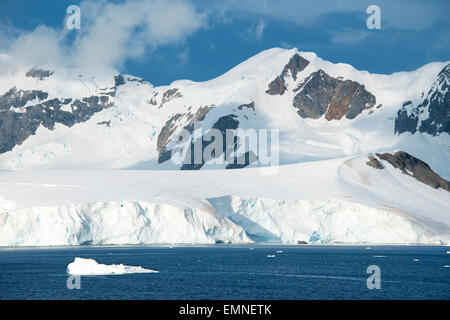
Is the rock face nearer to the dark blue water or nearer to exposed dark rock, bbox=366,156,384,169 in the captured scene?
exposed dark rock, bbox=366,156,384,169

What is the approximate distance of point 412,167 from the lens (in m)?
170

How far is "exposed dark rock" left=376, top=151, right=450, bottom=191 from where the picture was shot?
543ft

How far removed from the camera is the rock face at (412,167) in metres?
165

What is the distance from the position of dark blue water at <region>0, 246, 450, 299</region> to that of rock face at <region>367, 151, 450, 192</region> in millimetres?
62045

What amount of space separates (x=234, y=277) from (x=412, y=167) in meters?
107

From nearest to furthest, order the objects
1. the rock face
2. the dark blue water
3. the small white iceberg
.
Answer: the dark blue water → the small white iceberg → the rock face

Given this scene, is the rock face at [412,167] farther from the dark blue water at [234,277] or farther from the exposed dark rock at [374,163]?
the dark blue water at [234,277]

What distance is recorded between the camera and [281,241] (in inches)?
5074

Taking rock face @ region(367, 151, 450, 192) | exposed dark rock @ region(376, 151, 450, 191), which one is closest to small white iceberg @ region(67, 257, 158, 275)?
rock face @ region(367, 151, 450, 192)

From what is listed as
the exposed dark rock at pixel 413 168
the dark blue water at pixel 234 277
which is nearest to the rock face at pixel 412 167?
the exposed dark rock at pixel 413 168

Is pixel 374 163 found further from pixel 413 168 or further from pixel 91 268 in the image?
pixel 91 268
